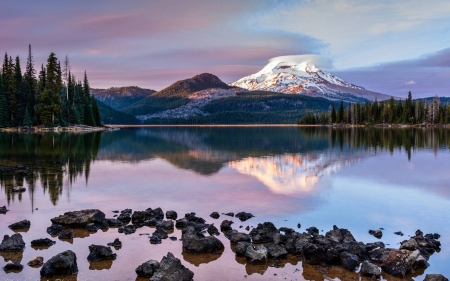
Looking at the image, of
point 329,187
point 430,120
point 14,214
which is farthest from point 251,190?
point 430,120

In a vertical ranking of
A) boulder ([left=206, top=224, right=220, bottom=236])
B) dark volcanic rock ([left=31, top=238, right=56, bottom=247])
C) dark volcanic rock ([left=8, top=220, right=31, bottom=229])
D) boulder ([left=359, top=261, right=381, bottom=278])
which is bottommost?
boulder ([left=359, top=261, right=381, bottom=278])

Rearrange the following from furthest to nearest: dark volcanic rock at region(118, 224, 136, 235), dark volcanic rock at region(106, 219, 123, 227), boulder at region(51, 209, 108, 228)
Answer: dark volcanic rock at region(106, 219, 123, 227)
boulder at region(51, 209, 108, 228)
dark volcanic rock at region(118, 224, 136, 235)

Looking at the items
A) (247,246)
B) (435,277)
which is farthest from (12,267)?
(435,277)

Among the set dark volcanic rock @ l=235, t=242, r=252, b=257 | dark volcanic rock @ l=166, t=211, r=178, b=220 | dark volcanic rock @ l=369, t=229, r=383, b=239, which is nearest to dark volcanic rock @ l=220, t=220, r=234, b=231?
dark volcanic rock @ l=166, t=211, r=178, b=220

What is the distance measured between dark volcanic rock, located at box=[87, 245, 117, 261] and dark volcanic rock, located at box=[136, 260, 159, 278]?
194 centimetres

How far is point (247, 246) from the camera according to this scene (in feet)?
51.7

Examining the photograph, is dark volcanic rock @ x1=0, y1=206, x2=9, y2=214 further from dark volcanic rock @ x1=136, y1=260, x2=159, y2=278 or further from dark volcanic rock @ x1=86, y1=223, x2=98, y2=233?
dark volcanic rock @ x1=136, y1=260, x2=159, y2=278

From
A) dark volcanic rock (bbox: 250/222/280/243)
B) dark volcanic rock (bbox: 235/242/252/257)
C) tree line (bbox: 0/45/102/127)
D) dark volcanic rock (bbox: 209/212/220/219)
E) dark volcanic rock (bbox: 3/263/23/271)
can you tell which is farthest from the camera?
tree line (bbox: 0/45/102/127)

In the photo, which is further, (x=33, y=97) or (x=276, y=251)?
(x=33, y=97)

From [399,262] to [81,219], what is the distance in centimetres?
1421

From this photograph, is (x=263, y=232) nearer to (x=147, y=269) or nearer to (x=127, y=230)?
(x=147, y=269)

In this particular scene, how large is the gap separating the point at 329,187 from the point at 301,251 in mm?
15268

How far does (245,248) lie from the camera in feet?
51.3

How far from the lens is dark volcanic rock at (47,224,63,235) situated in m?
18.0
